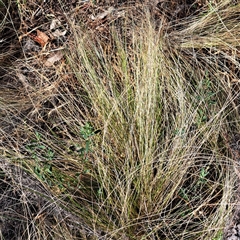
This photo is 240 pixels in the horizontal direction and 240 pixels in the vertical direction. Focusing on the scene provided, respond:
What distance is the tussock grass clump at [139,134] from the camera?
2.02 meters

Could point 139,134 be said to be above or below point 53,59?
below

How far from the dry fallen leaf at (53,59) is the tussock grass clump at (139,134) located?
0.40 ft

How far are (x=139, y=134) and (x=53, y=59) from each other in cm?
79

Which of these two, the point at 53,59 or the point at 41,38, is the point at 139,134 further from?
the point at 41,38

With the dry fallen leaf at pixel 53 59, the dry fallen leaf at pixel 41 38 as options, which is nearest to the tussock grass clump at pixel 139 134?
the dry fallen leaf at pixel 53 59

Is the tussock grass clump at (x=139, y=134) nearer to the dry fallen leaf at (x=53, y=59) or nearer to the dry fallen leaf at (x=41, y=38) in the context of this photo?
the dry fallen leaf at (x=53, y=59)

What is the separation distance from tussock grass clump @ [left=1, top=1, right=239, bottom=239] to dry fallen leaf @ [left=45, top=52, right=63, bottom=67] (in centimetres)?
12

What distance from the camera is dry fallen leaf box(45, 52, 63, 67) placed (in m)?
2.61

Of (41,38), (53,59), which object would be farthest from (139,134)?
(41,38)

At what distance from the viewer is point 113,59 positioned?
2.49 meters

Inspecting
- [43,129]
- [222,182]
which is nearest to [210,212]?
[222,182]

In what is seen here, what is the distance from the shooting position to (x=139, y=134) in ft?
6.98

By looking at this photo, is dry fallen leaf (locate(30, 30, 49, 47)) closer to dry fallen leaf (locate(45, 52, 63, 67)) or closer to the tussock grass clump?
dry fallen leaf (locate(45, 52, 63, 67))

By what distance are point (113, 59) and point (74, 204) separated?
0.84 m
